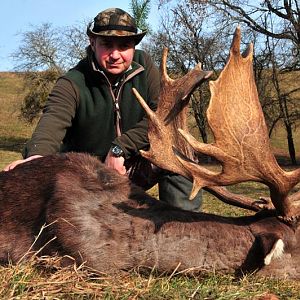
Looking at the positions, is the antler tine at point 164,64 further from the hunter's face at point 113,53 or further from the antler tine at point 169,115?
the hunter's face at point 113,53

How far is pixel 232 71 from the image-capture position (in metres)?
4.59

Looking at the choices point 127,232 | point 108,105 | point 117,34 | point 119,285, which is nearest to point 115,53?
point 117,34

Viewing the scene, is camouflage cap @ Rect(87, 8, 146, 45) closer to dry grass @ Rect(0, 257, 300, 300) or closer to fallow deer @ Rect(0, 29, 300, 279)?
fallow deer @ Rect(0, 29, 300, 279)

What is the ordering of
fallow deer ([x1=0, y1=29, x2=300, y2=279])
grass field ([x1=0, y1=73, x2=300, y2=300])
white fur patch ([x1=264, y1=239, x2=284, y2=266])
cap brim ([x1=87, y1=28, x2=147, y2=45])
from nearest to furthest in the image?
grass field ([x1=0, y1=73, x2=300, y2=300]) → white fur patch ([x1=264, y1=239, x2=284, y2=266]) → fallow deer ([x1=0, y1=29, x2=300, y2=279]) → cap brim ([x1=87, y1=28, x2=147, y2=45])

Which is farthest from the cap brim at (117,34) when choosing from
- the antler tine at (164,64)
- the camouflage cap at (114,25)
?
the antler tine at (164,64)

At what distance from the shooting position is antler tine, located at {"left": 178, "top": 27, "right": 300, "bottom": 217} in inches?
179

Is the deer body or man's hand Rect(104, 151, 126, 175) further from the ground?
man's hand Rect(104, 151, 126, 175)

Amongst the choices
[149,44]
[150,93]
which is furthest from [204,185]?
[149,44]

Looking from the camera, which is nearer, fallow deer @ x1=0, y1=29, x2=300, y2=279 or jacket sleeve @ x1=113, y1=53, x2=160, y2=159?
fallow deer @ x1=0, y1=29, x2=300, y2=279

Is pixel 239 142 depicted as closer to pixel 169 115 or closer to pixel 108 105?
pixel 169 115

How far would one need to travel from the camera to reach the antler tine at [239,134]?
456cm

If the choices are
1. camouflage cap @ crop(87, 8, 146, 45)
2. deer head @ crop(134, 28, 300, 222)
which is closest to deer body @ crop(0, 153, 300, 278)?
deer head @ crop(134, 28, 300, 222)

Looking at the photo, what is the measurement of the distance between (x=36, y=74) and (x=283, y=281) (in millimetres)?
37330

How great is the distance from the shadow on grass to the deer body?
35521mm
